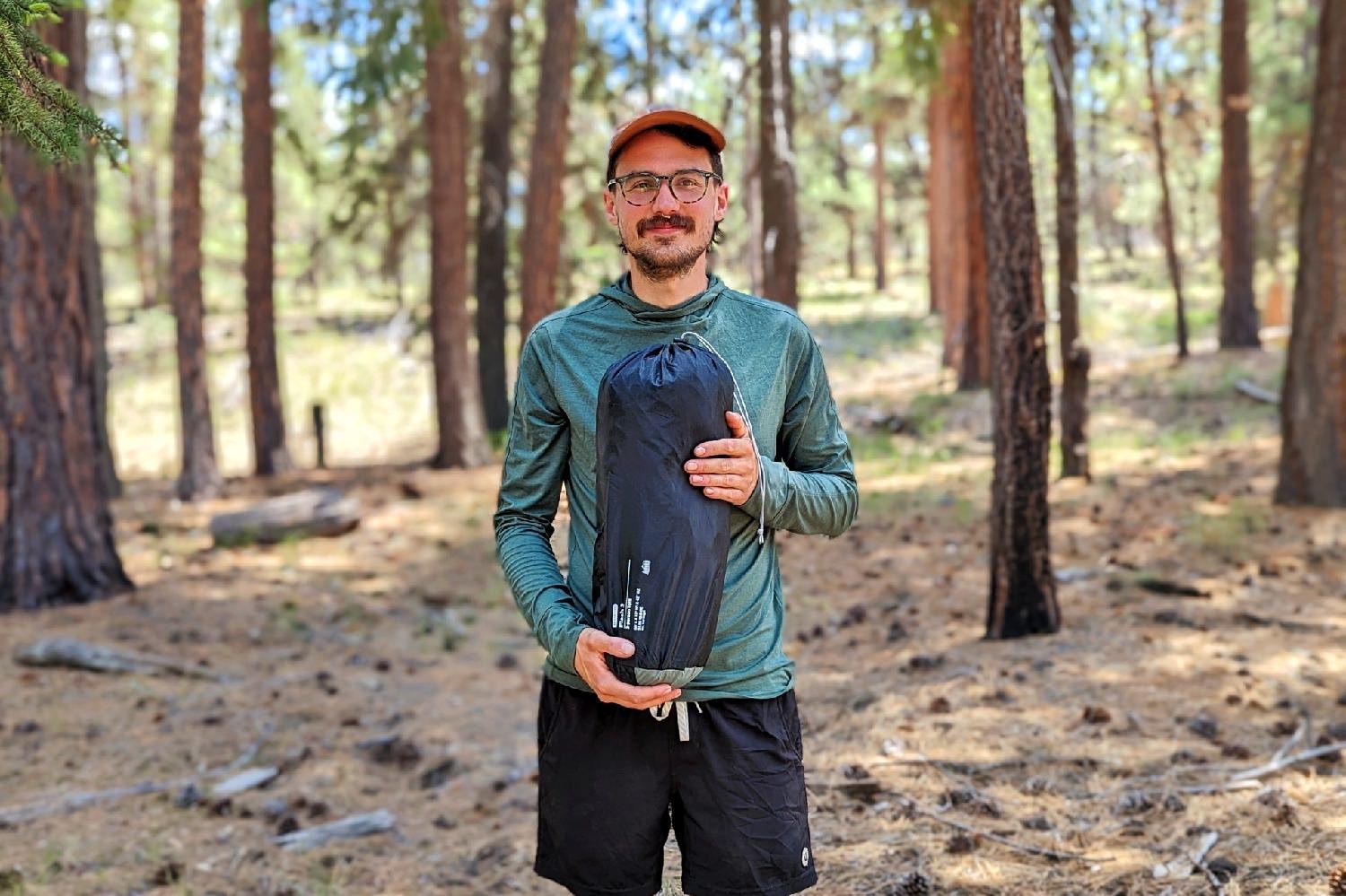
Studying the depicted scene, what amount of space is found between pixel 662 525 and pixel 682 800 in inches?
27.9

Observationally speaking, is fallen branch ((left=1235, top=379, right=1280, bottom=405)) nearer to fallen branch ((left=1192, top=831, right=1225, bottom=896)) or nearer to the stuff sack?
fallen branch ((left=1192, top=831, right=1225, bottom=896))

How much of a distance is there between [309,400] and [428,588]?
63.1 ft

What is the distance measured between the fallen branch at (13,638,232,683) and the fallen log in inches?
172

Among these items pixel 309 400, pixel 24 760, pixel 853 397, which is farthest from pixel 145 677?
pixel 309 400

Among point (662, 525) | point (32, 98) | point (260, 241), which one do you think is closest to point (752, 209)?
point (260, 241)

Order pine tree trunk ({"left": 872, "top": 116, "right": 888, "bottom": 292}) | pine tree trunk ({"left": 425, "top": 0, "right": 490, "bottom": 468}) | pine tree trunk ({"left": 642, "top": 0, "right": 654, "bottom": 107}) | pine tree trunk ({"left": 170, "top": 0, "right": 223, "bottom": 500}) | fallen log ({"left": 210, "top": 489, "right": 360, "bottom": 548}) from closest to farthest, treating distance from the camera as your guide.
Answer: fallen log ({"left": 210, "top": 489, "right": 360, "bottom": 548})
pine tree trunk ({"left": 170, "top": 0, "right": 223, "bottom": 500})
pine tree trunk ({"left": 425, "top": 0, "right": 490, "bottom": 468})
pine tree trunk ({"left": 642, "top": 0, "right": 654, "bottom": 107})
pine tree trunk ({"left": 872, "top": 116, "right": 888, "bottom": 292})

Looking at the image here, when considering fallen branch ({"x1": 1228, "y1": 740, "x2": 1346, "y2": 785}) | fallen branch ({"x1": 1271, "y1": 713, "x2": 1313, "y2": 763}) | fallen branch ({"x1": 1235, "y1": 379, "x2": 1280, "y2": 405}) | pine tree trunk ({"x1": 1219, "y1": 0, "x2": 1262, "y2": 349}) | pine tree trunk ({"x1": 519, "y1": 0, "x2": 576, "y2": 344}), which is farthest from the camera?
pine tree trunk ({"x1": 1219, "y1": 0, "x2": 1262, "y2": 349})

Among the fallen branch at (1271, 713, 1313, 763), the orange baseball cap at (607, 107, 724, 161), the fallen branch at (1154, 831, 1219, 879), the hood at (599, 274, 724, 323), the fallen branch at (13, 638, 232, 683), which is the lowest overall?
the fallen branch at (13, 638, 232, 683)

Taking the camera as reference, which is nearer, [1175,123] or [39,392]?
[39,392]

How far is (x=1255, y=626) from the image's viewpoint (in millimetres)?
7492

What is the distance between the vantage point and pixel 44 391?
30.5ft

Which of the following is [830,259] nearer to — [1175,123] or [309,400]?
[1175,123]

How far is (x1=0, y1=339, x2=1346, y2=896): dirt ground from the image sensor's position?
4871mm

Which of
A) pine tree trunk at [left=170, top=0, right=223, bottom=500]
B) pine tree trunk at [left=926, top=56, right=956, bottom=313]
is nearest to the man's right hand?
pine tree trunk at [left=170, top=0, right=223, bottom=500]
